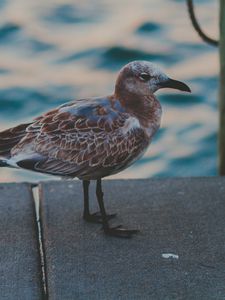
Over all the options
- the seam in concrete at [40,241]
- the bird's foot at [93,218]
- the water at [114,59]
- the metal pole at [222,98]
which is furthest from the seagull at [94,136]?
the water at [114,59]

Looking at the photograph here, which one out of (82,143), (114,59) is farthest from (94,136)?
(114,59)

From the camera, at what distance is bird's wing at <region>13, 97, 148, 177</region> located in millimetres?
5332

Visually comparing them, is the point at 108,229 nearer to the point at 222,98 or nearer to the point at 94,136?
the point at 94,136

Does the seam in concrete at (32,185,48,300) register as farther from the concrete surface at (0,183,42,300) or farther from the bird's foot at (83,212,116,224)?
the bird's foot at (83,212,116,224)

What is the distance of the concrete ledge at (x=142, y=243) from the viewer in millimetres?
4812

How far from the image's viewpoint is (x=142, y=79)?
5.44 m

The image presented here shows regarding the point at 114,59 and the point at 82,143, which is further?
the point at 114,59

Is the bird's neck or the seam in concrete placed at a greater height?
the bird's neck

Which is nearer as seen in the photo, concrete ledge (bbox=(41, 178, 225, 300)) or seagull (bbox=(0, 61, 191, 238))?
concrete ledge (bbox=(41, 178, 225, 300))

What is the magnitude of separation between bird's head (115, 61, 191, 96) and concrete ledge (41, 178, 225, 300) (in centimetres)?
77

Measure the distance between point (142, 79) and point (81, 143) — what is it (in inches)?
20.0

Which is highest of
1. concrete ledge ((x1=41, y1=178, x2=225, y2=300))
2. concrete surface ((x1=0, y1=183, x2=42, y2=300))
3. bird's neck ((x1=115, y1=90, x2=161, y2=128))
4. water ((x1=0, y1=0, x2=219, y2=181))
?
bird's neck ((x1=115, y1=90, x2=161, y2=128))

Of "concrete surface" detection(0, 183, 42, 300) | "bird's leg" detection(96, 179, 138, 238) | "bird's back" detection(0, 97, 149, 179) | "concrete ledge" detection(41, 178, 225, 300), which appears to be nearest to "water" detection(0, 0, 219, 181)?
"concrete ledge" detection(41, 178, 225, 300)

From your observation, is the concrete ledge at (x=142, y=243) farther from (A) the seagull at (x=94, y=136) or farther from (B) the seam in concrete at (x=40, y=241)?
(A) the seagull at (x=94, y=136)
